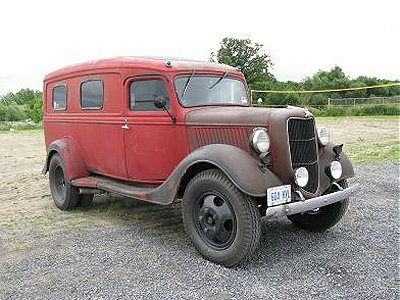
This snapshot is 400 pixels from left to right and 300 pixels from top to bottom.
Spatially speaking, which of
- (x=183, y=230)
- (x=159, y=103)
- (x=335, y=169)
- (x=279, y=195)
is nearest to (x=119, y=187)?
(x=183, y=230)

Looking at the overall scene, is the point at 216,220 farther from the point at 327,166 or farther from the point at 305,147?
the point at 327,166

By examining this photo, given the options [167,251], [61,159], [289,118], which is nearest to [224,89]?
[289,118]

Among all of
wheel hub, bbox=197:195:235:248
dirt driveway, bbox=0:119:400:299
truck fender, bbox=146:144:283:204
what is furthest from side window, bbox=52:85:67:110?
wheel hub, bbox=197:195:235:248

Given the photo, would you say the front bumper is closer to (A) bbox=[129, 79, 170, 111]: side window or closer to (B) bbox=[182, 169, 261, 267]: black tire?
(B) bbox=[182, 169, 261, 267]: black tire

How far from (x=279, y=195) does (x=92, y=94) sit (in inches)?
131

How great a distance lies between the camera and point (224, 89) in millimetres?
5805

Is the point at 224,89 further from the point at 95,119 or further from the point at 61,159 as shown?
the point at 61,159

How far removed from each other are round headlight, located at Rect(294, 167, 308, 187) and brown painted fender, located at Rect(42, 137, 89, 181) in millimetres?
3271

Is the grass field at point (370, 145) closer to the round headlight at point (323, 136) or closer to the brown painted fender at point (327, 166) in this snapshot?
the brown painted fender at point (327, 166)

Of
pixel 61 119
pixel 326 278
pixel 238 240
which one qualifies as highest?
pixel 61 119

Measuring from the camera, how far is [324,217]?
532 cm

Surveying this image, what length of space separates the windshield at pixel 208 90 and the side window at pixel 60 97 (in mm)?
2514

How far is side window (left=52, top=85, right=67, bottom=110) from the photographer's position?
7.11 m

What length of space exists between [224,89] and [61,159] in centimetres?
264
